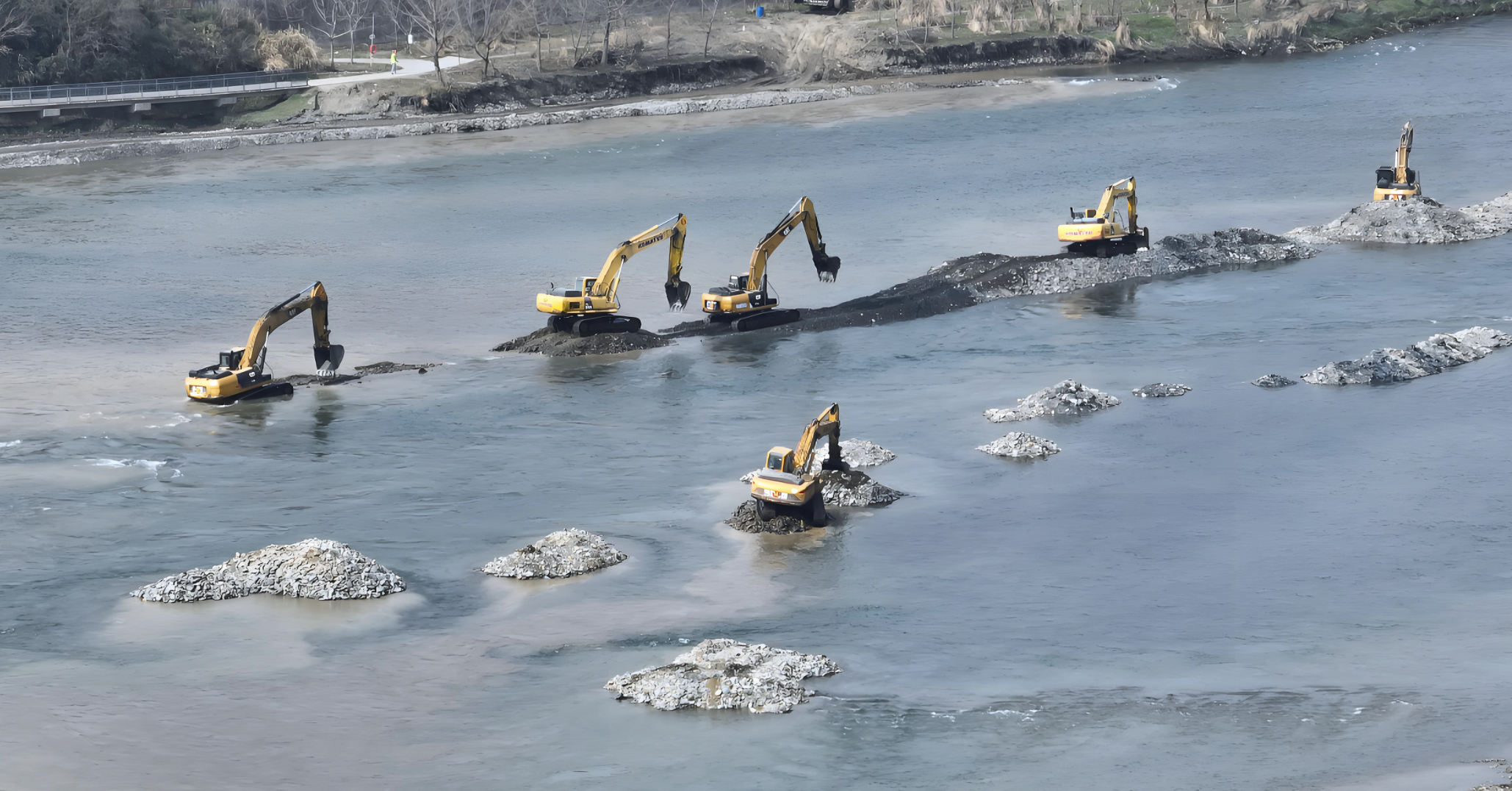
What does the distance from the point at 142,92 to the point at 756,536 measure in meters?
76.0

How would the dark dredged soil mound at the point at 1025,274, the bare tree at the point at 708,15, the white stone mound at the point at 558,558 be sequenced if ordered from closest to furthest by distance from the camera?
the white stone mound at the point at 558,558 → the dark dredged soil mound at the point at 1025,274 → the bare tree at the point at 708,15

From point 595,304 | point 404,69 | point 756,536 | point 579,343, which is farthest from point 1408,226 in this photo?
point 404,69

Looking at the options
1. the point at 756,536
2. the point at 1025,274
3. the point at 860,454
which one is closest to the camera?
the point at 756,536

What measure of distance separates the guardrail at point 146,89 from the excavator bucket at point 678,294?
179ft

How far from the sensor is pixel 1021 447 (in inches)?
1486

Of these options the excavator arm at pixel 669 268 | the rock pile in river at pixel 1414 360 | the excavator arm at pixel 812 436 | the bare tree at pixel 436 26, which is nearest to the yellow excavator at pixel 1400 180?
the rock pile in river at pixel 1414 360

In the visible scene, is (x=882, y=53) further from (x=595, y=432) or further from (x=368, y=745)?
(x=368, y=745)

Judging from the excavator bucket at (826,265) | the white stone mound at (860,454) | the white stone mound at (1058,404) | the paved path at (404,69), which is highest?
the paved path at (404,69)

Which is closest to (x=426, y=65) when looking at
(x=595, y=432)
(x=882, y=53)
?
(x=882, y=53)

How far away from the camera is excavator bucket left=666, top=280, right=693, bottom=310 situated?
52312mm

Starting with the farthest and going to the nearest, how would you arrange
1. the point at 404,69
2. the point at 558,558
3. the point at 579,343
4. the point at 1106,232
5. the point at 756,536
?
the point at 404,69
the point at 1106,232
the point at 579,343
the point at 756,536
the point at 558,558

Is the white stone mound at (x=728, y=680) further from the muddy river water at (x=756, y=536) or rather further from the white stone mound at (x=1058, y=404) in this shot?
the white stone mound at (x=1058, y=404)

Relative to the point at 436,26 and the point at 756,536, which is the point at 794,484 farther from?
the point at 436,26

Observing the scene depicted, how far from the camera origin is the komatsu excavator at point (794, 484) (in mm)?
32188
